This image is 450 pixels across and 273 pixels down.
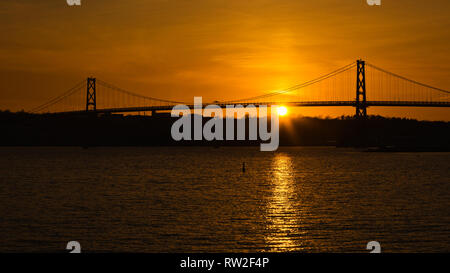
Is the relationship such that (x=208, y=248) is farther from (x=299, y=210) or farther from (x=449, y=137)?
(x=449, y=137)

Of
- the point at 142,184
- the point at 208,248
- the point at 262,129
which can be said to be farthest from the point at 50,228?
the point at 262,129

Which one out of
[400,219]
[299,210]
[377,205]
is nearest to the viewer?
[400,219]

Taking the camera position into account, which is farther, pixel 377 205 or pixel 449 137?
pixel 449 137

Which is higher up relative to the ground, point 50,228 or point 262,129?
point 262,129

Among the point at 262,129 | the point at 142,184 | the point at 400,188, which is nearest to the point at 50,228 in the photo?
the point at 142,184

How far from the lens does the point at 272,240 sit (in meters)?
15.3

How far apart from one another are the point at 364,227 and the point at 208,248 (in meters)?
6.10

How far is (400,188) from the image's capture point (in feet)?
113

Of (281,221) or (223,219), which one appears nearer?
(281,221)
